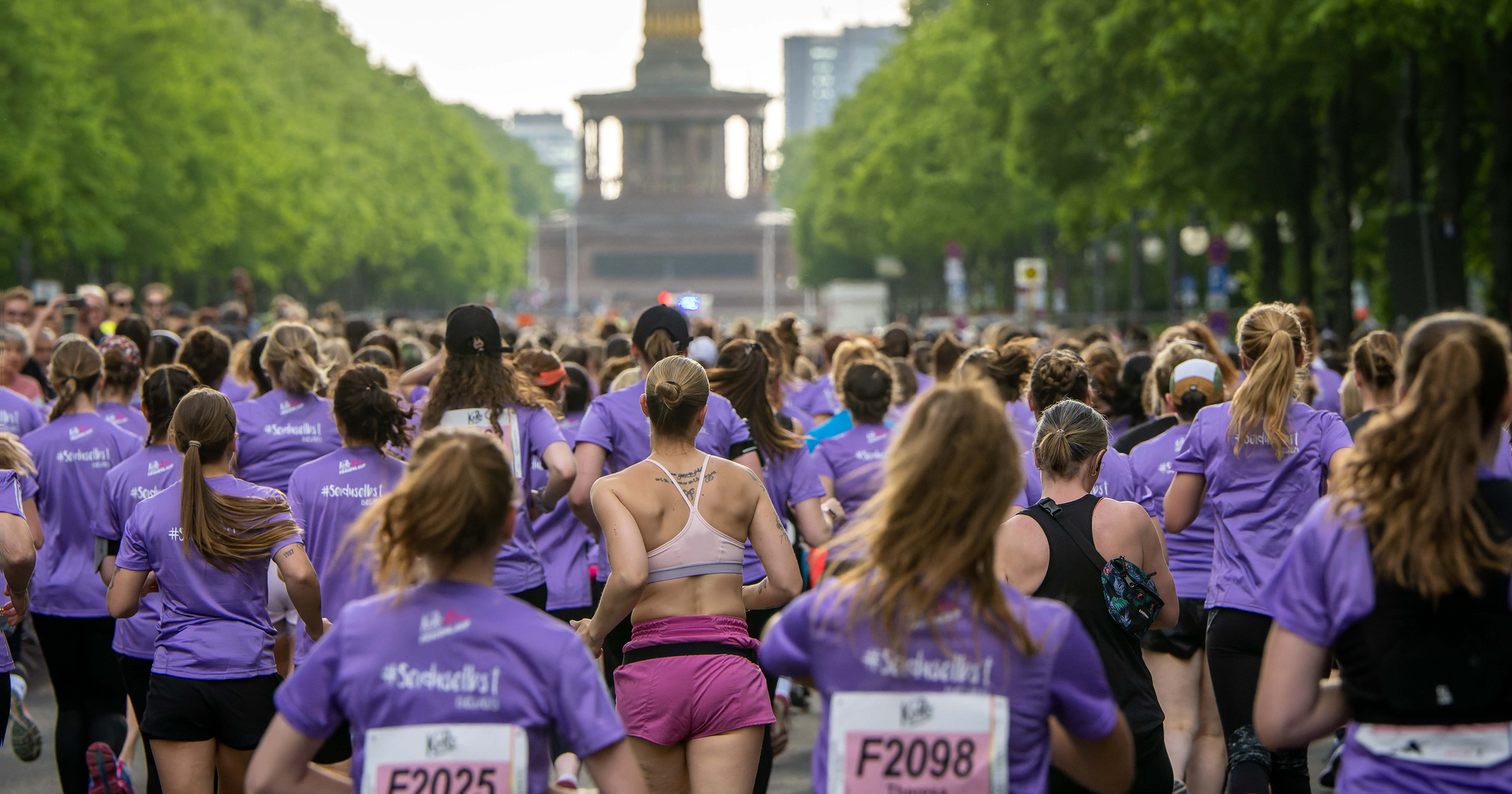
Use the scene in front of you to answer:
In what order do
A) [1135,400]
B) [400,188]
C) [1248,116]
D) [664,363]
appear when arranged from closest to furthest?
[664,363], [1135,400], [1248,116], [400,188]

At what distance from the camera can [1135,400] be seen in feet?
31.4

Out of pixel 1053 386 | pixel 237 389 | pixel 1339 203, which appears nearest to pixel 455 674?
pixel 1053 386

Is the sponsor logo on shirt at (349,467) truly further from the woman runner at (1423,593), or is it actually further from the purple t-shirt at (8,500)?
the woman runner at (1423,593)

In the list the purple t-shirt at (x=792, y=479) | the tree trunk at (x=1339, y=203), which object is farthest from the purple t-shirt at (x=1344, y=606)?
the tree trunk at (x=1339, y=203)

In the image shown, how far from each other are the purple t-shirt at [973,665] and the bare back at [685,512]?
6.14ft

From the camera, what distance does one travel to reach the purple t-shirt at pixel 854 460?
8883mm

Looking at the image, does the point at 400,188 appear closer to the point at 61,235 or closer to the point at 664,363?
the point at 61,235

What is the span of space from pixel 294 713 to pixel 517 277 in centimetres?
9667

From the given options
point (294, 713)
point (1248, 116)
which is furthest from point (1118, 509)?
point (1248, 116)

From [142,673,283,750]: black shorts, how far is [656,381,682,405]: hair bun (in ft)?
4.92

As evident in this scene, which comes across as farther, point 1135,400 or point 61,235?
point 61,235

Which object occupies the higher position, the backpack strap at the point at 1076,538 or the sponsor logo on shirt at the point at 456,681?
the backpack strap at the point at 1076,538

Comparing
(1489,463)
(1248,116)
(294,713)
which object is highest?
(1248,116)

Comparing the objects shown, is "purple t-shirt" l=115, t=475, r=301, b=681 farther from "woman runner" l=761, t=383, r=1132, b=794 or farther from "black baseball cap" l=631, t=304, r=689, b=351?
"woman runner" l=761, t=383, r=1132, b=794
